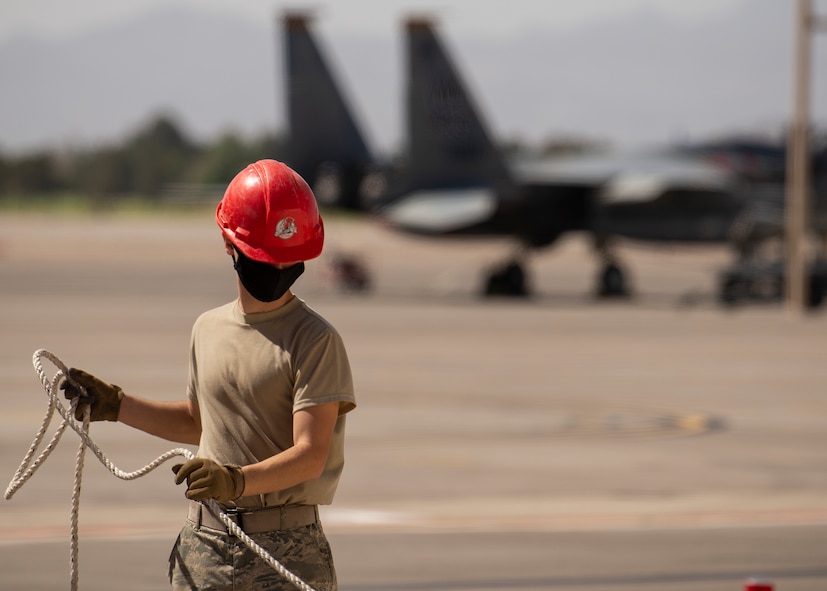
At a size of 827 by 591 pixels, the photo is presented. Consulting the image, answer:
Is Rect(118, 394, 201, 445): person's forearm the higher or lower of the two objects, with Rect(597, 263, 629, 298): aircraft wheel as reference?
higher

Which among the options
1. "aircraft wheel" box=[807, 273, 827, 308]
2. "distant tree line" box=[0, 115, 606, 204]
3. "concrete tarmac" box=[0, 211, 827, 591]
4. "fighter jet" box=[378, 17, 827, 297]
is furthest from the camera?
"distant tree line" box=[0, 115, 606, 204]

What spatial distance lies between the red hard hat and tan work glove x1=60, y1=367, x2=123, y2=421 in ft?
2.25

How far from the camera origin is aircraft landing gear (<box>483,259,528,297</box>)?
39969 millimetres

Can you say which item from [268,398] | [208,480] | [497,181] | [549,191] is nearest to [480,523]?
[268,398]

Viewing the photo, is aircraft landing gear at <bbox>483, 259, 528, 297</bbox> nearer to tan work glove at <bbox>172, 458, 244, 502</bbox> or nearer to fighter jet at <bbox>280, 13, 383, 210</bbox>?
fighter jet at <bbox>280, 13, 383, 210</bbox>

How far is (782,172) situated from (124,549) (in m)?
34.6

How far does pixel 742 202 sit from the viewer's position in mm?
39094

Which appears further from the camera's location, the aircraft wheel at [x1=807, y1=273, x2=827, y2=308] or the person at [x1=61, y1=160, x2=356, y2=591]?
the aircraft wheel at [x1=807, y1=273, x2=827, y2=308]

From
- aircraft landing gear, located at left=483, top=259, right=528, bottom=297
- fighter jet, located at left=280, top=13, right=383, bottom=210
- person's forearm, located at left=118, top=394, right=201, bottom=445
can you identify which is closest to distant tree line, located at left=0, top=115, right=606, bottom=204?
fighter jet, located at left=280, top=13, right=383, bottom=210

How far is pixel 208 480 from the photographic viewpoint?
154 inches

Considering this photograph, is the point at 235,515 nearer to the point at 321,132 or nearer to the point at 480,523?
the point at 480,523

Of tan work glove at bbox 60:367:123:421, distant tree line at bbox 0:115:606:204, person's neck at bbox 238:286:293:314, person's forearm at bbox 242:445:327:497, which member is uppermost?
person's neck at bbox 238:286:293:314

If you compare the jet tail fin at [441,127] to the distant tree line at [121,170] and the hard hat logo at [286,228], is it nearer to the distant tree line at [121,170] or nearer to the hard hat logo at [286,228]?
the hard hat logo at [286,228]

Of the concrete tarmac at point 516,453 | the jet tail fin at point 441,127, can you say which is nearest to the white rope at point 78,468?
the concrete tarmac at point 516,453
